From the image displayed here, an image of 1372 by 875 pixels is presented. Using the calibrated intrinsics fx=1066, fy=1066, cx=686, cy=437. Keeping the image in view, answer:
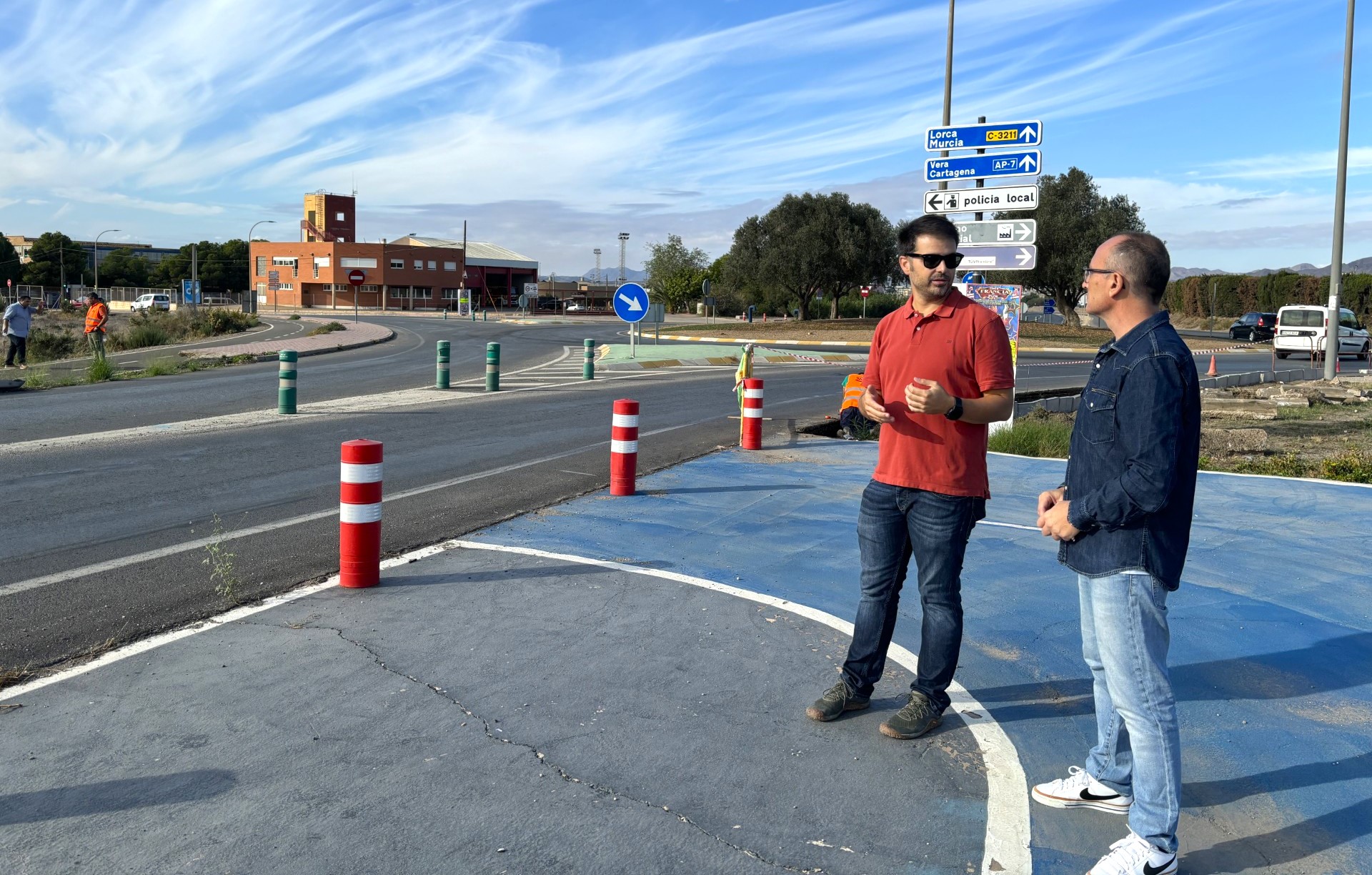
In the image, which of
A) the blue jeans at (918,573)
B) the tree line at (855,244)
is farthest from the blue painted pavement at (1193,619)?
the tree line at (855,244)

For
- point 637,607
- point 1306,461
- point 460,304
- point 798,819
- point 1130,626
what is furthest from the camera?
point 460,304

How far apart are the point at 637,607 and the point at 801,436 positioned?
8.48 m

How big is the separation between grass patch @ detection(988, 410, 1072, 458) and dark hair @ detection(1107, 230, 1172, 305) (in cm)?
951

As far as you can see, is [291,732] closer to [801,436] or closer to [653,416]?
[801,436]

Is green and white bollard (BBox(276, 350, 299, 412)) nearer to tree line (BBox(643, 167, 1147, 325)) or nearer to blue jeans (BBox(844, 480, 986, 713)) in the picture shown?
blue jeans (BBox(844, 480, 986, 713))

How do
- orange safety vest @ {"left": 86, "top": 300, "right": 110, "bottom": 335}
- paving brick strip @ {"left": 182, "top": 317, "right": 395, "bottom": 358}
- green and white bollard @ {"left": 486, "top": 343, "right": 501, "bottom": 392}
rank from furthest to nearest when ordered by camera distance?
1. paving brick strip @ {"left": 182, "top": 317, "right": 395, "bottom": 358}
2. orange safety vest @ {"left": 86, "top": 300, "right": 110, "bottom": 335}
3. green and white bollard @ {"left": 486, "top": 343, "right": 501, "bottom": 392}

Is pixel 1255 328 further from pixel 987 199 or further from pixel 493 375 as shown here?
pixel 987 199

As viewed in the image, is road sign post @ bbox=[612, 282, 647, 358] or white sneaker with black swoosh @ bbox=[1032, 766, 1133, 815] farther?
road sign post @ bbox=[612, 282, 647, 358]

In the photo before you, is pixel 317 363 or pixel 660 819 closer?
pixel 660 819

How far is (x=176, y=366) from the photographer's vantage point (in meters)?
23.7

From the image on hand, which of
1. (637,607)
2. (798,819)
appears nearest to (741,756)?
(798,819)

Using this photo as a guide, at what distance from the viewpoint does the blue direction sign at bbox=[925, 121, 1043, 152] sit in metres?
13.3

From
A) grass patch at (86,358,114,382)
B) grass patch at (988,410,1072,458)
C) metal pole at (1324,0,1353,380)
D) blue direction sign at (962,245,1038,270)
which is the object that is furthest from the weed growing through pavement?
metal pole at (1324,0,1353,380)

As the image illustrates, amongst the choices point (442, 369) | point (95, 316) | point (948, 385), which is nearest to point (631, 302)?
point (442, 369)
